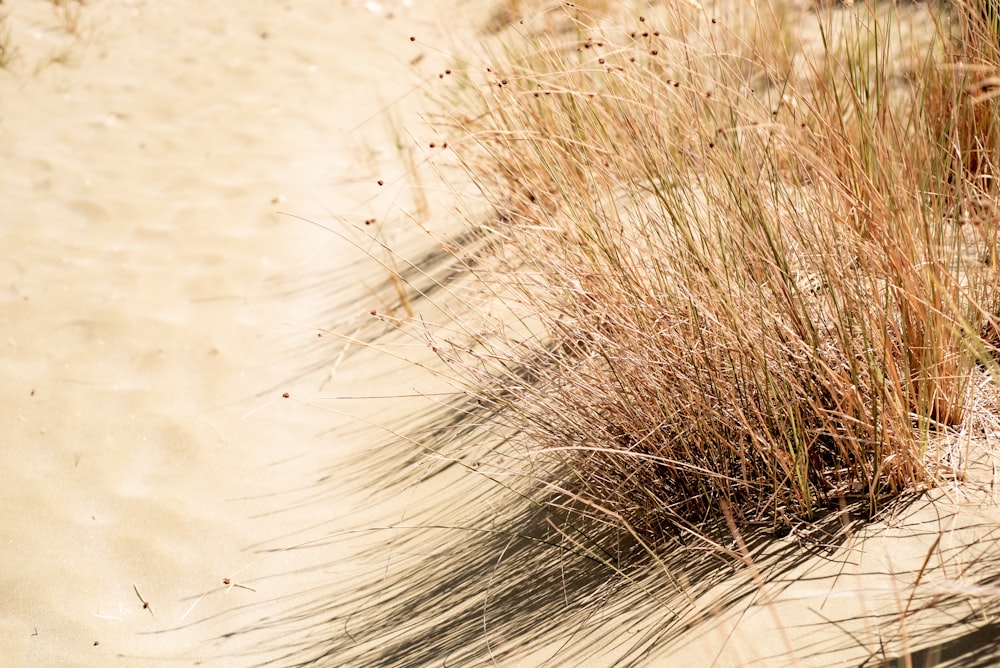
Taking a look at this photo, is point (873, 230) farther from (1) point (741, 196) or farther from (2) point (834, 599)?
(2) point (834, 599)

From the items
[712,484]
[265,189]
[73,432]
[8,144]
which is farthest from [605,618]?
[8,144]

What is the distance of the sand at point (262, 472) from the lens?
1.55 m

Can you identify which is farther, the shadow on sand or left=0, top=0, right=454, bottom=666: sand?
left=0, top=0, right=454, bottom=666: sand

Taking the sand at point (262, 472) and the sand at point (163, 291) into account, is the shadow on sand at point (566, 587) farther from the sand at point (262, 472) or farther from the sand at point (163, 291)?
the sand at point (163, 291)

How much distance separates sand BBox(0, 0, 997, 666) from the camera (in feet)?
5.09

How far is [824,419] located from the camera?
1.62 meters

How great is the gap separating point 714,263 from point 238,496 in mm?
1562

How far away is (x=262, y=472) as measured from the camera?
8.78 feet

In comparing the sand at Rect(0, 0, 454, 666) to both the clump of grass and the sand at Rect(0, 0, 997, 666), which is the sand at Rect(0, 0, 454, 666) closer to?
the sand at Rect(0, 0, 997, 666)

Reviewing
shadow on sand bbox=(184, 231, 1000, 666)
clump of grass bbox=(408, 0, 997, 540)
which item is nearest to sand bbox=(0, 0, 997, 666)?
shadow on sand bbox=(184, 231, 1000, 666)

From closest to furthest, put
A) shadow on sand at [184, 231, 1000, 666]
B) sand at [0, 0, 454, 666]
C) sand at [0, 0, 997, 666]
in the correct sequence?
shadow on sand at [184, 231, 1000, 666], sand at [0, 0, 997, 666], sand at [0, 0, 454, 666]

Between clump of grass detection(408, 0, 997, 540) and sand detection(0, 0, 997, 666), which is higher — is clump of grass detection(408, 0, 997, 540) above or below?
above

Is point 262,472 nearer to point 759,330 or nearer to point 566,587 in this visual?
point 566,587

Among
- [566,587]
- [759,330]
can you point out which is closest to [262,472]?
[566,587]
